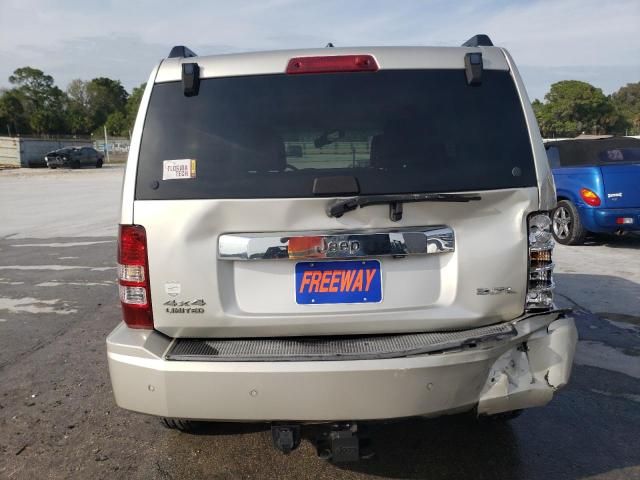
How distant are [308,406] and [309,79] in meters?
1.49

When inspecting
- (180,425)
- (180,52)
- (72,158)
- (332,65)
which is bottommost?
(180,425)

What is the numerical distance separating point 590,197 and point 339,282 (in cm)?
747

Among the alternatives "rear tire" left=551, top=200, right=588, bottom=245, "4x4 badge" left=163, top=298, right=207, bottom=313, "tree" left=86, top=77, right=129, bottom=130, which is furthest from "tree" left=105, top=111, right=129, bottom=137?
"4x4 badge" left=163, top=298, right=207, bottom=313

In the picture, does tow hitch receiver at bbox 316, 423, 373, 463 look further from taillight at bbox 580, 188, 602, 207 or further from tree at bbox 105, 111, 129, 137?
tree at bbox 105, 111, 129, 137

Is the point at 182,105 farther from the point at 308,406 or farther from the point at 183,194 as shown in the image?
the point at 308,406

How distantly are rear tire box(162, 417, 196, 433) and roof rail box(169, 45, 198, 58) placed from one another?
77.7 inches

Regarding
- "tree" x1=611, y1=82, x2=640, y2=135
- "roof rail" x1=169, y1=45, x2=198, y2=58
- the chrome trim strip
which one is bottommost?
the chrome trim strip

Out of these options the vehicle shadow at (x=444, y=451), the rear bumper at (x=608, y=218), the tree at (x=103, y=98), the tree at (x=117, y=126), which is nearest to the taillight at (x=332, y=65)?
the vehicle shadow at (x=444, y=451)

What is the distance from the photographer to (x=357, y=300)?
8.64 ft

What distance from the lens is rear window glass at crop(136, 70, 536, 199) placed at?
2.64m

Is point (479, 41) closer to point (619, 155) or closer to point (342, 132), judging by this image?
point (342, 132)

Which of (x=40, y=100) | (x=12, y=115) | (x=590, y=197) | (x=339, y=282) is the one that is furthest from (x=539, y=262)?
(x=40, y=100)

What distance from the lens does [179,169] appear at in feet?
8.68

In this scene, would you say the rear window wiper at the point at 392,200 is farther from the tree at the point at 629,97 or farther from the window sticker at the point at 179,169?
the tree at the point at 629,97
